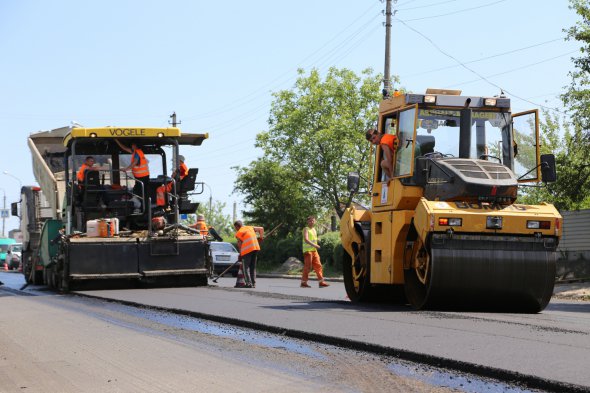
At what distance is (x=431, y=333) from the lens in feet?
30.1

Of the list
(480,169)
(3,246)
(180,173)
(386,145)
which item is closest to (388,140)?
(386,145)

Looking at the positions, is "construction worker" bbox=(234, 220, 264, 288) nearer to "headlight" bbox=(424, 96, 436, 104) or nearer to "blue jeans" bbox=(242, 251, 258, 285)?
"blue jeans" bbox=(242, 251, 258, 285)

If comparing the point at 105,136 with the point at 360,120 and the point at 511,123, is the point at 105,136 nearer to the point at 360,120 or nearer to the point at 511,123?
the point at 511,123

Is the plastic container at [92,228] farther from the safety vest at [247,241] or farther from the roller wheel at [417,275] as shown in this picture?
the roller wheel at [417,275]

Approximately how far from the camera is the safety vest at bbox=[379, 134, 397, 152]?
510 inches

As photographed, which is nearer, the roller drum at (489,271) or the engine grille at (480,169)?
the roller drum at (489,271)

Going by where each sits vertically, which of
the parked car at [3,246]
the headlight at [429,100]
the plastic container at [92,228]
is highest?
the headlight at [429,100]

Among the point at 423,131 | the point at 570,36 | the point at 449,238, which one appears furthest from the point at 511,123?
the point at 570,36

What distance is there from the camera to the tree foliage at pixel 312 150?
46.0 m

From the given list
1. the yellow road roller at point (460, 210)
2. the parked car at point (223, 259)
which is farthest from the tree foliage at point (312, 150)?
the yellow road roller at point (460, 210)

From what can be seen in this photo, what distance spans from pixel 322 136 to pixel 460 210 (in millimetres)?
33570

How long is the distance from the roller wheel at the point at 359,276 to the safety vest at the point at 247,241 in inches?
208

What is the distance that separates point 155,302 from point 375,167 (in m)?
3.82

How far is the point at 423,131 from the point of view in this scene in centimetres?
1266
